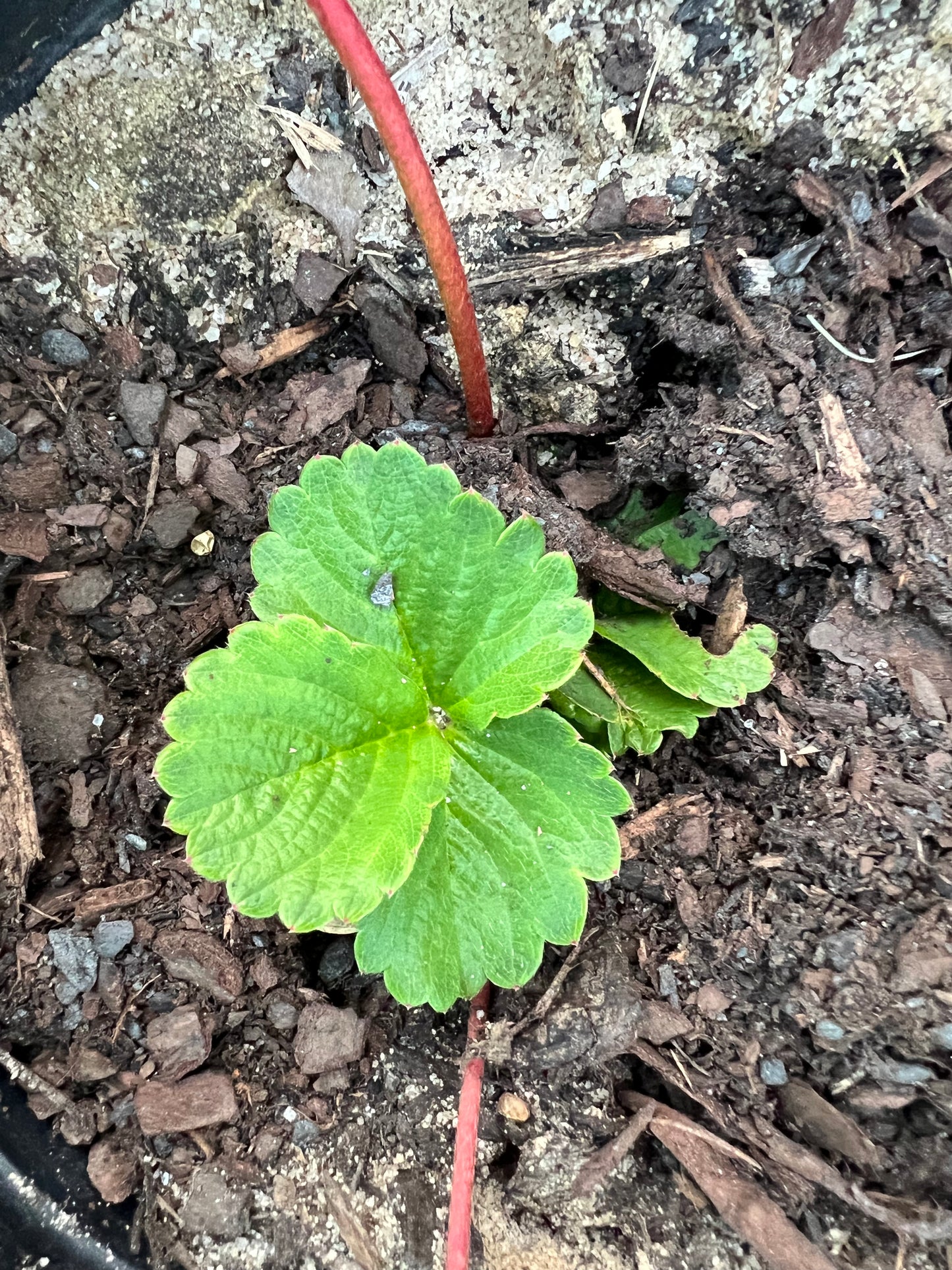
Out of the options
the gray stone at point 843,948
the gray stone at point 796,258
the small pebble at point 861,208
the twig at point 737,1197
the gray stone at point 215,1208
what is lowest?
the gray stone at point 215,1208

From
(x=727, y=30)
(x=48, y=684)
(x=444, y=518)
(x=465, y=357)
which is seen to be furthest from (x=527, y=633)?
(x=727, y=30)

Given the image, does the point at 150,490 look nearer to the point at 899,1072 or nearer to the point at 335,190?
the point at 335,190

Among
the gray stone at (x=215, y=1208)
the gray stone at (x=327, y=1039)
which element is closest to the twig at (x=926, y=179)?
the gray stone at (x=327, y=1039)

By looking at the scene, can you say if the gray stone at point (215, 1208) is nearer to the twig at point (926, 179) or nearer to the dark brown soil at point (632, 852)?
the dark brown soil at point (632, 852)

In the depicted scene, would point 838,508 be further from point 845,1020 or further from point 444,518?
point 845,1020

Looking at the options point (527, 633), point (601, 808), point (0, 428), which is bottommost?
point (601, 808)

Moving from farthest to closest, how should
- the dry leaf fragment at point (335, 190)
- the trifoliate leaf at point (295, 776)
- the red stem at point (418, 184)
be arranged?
the dry leaf fragment at point (335, 190) < the trifoliate leaf at point (295, 776) < the red stem at point (418, 184)
